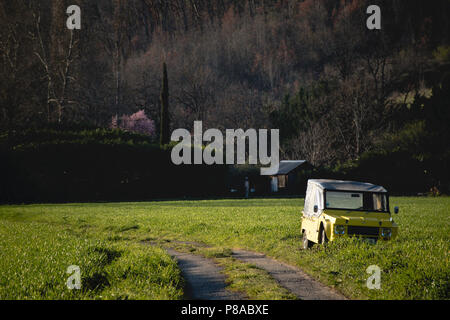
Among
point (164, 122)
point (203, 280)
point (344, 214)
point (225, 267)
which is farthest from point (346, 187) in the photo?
point (164, 122)

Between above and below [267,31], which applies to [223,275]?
below

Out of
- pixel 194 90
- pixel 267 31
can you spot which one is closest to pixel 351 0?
pixel 267 31

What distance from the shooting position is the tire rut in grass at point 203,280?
8361mm

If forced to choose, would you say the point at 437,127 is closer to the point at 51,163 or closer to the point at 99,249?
the point at 51,163

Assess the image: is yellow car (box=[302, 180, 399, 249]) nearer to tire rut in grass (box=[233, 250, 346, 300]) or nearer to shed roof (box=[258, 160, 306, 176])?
tire rut in grass (box=[233, 250, 346, 300])

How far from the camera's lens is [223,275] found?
10609mm

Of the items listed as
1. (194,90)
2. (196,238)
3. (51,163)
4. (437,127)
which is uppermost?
(194,90)

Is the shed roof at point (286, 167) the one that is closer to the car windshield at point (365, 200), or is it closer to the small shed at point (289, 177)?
the small shed at point (289, 177)

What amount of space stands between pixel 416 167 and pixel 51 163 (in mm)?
45667

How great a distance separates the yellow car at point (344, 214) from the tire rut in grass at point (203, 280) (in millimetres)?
3409

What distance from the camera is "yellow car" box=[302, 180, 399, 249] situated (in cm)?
1192

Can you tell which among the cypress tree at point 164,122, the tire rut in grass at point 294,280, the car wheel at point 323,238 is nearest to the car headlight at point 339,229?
the car wheel at point 323,238

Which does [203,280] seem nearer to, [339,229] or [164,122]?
[339,229]
